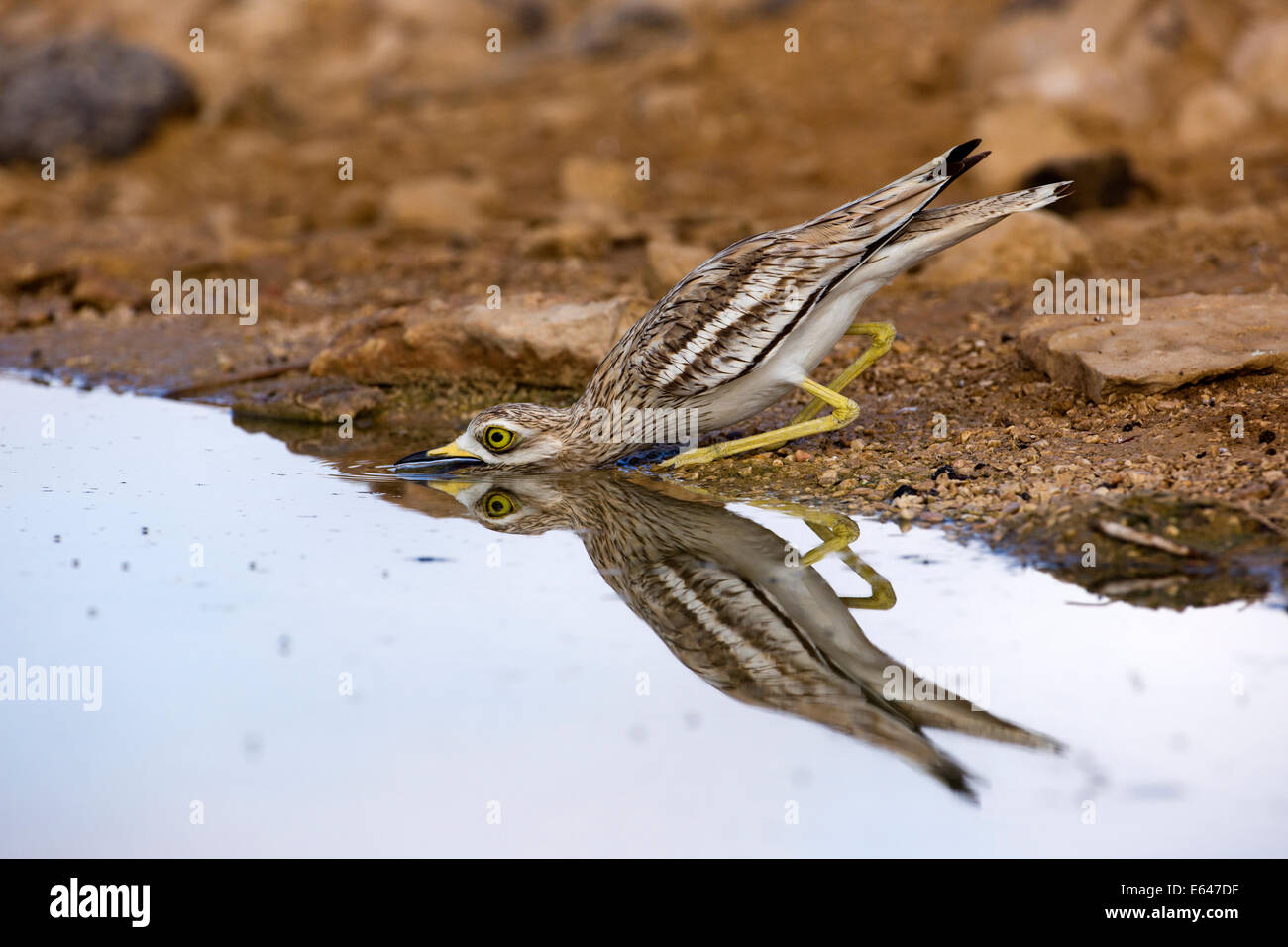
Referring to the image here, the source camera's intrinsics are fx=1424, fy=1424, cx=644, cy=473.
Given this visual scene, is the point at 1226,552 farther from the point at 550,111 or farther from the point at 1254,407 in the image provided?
the point at 550,111

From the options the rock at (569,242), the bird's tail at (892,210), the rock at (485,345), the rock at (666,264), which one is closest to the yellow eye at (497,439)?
the rock at (485,345)

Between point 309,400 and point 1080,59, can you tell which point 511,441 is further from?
point 1080,59

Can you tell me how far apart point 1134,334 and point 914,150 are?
26.9 ft

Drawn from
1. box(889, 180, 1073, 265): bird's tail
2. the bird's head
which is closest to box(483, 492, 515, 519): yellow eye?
the bird's head

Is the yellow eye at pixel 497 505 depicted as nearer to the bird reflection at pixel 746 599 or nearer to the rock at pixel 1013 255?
the bird reflection at pixel 746 599

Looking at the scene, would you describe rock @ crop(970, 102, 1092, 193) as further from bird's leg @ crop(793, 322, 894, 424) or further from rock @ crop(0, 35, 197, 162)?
rock @ crop(0, 35, 197, 162)


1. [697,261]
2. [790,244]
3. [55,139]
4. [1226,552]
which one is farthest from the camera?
[55,139]

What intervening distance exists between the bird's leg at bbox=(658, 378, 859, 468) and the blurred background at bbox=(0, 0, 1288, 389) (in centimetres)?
175

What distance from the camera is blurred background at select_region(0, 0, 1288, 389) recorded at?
34.9 ft

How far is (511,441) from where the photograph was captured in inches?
286

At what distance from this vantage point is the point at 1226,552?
5492 mm

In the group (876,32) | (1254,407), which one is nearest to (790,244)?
(1254,407)

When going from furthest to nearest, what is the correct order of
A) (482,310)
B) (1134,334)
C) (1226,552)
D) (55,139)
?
(55,139), (482,310), (1134,334), (1226,552)

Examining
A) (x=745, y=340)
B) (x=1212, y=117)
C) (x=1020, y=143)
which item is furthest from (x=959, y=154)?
(x=1212, y=117)
